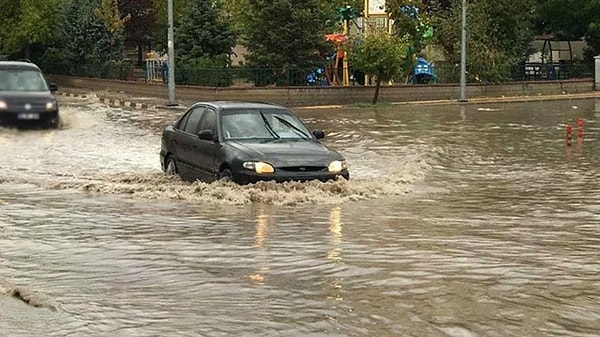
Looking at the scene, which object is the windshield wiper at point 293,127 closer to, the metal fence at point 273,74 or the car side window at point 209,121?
the car side window at point 209,121

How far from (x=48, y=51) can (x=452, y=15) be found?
2519 centimetres

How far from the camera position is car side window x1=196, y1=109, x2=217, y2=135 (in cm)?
1404

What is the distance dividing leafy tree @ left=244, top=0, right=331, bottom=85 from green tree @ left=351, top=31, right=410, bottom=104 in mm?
2263

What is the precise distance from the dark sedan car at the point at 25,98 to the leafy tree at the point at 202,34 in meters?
20.3

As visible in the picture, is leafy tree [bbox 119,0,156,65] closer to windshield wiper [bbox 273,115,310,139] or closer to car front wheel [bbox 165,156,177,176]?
car front wheel [bbox 165,156,177,176]

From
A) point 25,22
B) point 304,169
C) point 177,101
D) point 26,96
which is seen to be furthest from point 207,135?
point 25,22

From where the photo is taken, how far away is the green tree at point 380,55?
38.2m

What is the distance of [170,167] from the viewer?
1546 centimetres

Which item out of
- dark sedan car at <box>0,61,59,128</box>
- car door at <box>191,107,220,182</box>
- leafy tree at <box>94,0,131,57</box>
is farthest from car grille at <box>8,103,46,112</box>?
leafy tree at <box>94,0,131,57</box>

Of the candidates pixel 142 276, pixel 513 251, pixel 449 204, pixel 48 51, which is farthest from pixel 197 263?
pixel 48 51

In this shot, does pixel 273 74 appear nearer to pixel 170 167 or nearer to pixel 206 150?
pixel 170 167

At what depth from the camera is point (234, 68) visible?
1609 inches

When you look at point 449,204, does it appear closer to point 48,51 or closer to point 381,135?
point 381,135

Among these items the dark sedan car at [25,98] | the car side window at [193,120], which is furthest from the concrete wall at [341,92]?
the car side window at [193,120]
